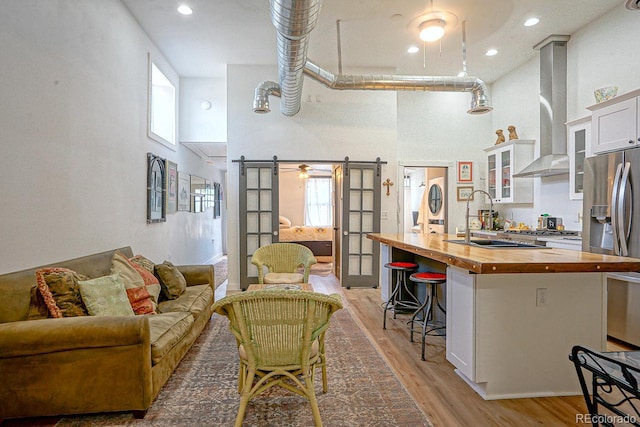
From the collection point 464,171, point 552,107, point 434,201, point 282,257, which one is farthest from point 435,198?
point 282,257

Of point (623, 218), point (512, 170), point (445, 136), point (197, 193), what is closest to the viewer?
point (623, 218)

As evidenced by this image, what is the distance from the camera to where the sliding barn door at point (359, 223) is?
5836 mm

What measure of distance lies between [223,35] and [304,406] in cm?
450

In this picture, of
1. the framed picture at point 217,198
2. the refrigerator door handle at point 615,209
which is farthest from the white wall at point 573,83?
the framed picture at point 217,198

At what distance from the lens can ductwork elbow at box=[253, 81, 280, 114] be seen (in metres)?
4.64

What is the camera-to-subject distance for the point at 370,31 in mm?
4559

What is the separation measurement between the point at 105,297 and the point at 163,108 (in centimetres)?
403

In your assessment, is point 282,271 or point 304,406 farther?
point 282,271

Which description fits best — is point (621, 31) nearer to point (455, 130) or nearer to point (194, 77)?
point (455, 130)

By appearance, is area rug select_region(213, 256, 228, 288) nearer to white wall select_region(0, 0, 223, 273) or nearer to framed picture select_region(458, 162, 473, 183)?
white wall select_region(0, 0, 223, 273)

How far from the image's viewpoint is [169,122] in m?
5.71

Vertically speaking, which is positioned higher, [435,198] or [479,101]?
[479,101]

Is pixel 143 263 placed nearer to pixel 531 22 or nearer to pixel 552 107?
pixel 531 22

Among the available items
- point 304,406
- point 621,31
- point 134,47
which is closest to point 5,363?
point 304,406
